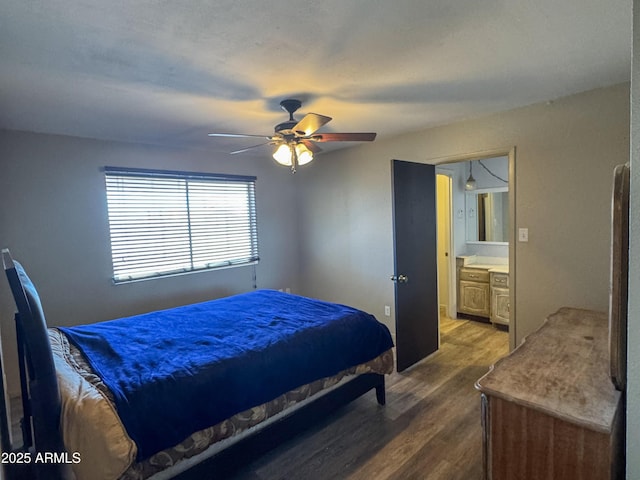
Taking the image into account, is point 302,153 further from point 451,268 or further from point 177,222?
point 451,268

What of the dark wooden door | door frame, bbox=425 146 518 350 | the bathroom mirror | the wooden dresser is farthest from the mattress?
the bathroom mirror

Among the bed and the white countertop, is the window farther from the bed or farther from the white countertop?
the white countertop

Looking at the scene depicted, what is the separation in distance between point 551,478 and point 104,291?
12.4 ft

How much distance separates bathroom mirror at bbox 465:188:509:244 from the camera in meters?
4.73

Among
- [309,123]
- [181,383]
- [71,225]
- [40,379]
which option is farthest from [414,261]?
[71,225]

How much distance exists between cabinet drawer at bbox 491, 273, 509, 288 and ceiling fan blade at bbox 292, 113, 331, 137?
3168 millimetres

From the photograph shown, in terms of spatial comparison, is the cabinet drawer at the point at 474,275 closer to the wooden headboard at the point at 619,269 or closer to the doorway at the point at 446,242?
the doorway at the point at 446,242

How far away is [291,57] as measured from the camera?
6.17ft

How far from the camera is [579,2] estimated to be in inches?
57.9

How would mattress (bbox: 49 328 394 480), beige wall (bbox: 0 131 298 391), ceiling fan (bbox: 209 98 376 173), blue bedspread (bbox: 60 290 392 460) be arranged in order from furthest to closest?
1. beige wall (bbox: 0 131 298 391)
2. ceiling fan (bbox: 209 98 376 173)
3. blue bedspread (bbox: 60 290 392 460)
4. mattress (bbox: 49 328 394 480)

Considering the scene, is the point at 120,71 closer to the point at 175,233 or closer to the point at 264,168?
the point at 175,233

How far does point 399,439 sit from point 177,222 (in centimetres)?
312

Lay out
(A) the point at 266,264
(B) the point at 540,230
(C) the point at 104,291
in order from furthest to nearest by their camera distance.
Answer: (A) the point at 266,264, (C) the point at 104,291, (B) the point at 540,230

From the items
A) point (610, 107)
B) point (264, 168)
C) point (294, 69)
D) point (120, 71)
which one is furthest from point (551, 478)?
point (264, 168)
